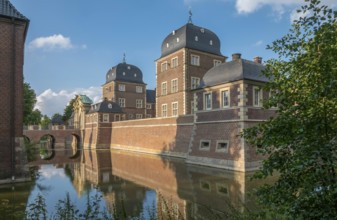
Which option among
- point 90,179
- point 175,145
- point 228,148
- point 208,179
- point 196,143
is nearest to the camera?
point 208,179

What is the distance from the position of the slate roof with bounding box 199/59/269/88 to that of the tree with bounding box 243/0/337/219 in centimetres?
1360

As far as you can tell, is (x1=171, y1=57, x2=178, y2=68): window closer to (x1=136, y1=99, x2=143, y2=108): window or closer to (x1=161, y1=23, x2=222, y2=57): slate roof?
(x1=161, y1=23, x2=222, y2=57): slate roof

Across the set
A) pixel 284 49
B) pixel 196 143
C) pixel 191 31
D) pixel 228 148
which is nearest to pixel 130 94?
pixel 191 31

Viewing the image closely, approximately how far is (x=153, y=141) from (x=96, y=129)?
13.9m

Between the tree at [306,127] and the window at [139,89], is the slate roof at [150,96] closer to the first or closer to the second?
the window at [139,89]

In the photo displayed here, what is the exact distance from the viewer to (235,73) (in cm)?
1792

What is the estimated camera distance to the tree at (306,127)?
9.53 ft

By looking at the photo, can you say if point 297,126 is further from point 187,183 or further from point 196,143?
point 196,143

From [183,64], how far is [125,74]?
69.5 ft

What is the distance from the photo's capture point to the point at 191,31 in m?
30.9

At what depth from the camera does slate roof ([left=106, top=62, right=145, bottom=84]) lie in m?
48.2

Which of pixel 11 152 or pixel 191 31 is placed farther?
pixel 191 31

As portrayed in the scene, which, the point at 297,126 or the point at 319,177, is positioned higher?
the point at 297,126

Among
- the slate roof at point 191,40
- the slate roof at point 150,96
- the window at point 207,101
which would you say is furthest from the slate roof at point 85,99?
the window at point 207,101
